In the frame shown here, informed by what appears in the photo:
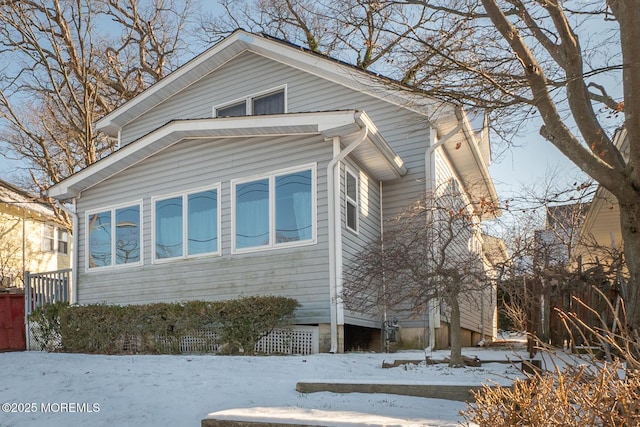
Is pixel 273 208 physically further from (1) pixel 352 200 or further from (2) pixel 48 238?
(2) pixel 48 238

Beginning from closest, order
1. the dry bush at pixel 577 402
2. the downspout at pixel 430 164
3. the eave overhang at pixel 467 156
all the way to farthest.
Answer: the dry bush at pixel 577 402 < the downspout at pixel 430 164 < the eave overhang at pixel 467 156

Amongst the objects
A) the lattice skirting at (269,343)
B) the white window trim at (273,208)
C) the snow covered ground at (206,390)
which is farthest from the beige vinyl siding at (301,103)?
the snow covered ground at (206,390)

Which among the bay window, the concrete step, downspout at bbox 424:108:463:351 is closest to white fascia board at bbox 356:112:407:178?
downspout at bbox 424:108:463:351

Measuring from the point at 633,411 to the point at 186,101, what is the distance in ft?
45.5

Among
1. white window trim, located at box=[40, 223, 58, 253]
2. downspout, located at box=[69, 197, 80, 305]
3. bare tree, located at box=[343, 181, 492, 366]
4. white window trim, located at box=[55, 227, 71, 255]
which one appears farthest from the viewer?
white window trim, located at box=[55, 227, 71, 255]

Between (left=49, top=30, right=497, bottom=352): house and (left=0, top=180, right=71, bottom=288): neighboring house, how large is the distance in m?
11.8

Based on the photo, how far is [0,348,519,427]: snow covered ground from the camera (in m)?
5.10

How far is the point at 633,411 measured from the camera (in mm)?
2742

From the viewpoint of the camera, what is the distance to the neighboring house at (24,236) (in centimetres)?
2380

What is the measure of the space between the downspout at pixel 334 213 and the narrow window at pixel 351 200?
62 cm

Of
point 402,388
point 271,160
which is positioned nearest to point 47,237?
point 271,160

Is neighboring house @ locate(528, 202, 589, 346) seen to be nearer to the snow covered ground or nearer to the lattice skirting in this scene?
the snow covered ground

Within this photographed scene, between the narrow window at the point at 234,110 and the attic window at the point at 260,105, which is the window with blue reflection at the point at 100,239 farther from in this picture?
the attic window at the point at 260,105

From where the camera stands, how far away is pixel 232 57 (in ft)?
47.3
